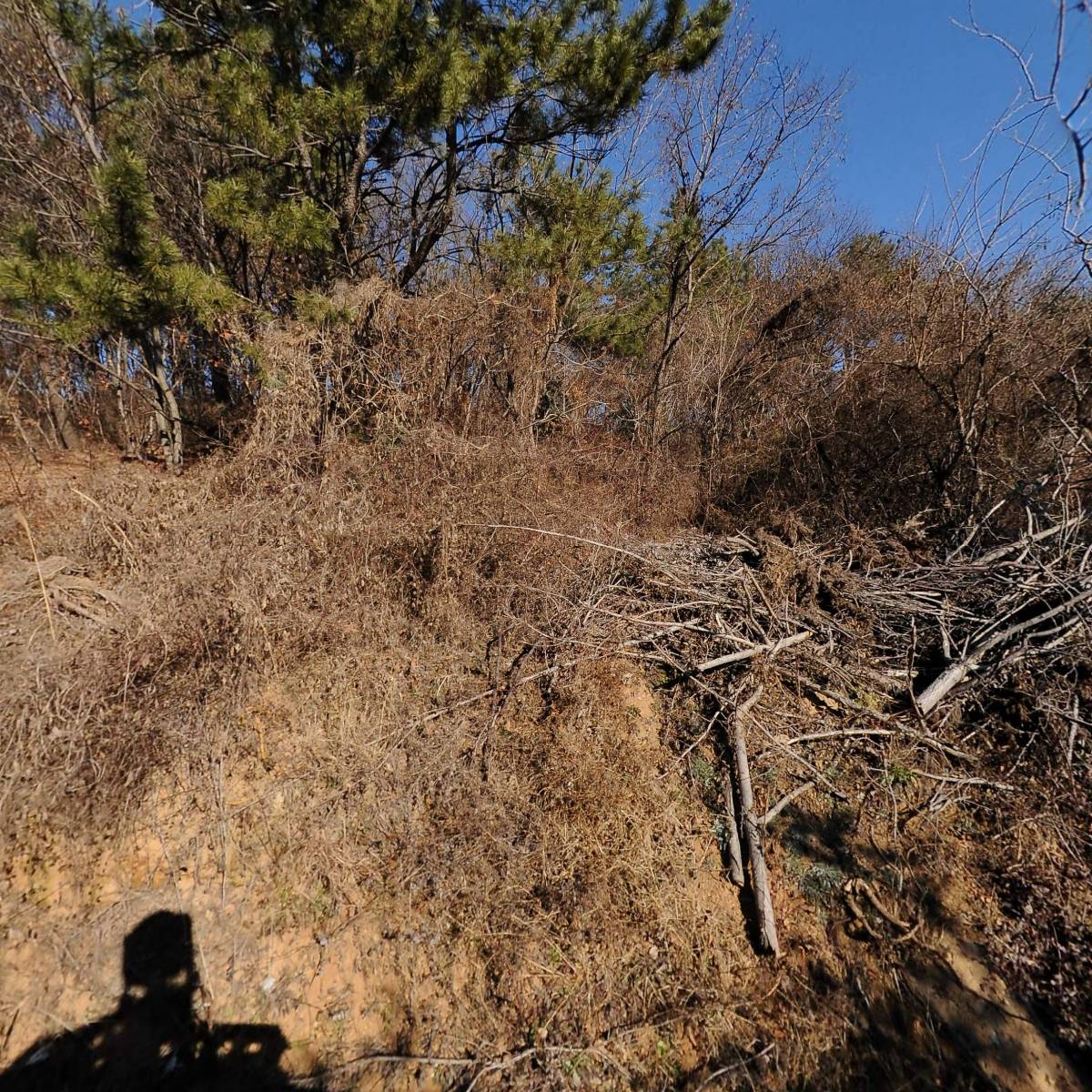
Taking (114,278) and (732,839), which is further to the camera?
(114,278)

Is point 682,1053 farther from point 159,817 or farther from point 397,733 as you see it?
Answer: point 159,817

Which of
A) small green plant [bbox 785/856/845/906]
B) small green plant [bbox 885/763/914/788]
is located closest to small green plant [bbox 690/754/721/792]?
small green plant [bbox 785/856/845/906]

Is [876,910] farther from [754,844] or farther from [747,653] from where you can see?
[747,653]

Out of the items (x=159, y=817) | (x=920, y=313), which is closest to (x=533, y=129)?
(x=920, y=313)

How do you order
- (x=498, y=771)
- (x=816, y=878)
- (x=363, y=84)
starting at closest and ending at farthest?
(x=816, y=878) → (x=498, y=771) → (x=363, y=84)

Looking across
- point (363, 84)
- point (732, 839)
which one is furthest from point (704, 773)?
point (363, 84)

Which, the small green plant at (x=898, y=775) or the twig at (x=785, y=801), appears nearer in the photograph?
the twig at (x=785, y=801)

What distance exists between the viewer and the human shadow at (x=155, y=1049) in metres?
1.75

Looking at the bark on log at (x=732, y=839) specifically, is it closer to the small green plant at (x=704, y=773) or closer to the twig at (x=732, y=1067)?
the small green plant at (x=704, y=773)

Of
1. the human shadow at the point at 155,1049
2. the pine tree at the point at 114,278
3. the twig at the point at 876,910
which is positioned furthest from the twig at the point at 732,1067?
the pine tree at the point at 114,278

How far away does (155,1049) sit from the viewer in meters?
1.84

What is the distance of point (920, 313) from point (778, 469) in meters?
2.18

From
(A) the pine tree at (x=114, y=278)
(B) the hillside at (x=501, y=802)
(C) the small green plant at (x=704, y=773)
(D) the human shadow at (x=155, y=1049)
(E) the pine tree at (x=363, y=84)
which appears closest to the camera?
(D) the human shadow at (x=155, y=1049)

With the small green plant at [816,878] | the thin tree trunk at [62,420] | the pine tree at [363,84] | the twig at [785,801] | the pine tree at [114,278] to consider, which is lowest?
the small green plant at [816,878]
